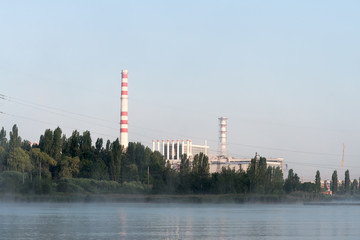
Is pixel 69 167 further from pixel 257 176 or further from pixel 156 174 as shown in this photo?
pixel 257 176

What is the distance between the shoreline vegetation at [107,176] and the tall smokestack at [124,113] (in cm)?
1331

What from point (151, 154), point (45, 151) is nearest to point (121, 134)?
point (151, 154)

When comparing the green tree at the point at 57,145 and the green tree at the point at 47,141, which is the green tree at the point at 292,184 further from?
the green tree at the point at 47,141

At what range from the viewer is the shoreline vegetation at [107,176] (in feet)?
330

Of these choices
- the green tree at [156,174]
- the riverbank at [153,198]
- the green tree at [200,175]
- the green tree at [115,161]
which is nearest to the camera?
the riverbank at [153,198]

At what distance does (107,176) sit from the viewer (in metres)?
109

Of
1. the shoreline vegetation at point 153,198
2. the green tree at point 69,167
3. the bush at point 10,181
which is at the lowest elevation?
the shoreline vegetation at point 153,198

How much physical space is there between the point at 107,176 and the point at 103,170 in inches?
58.5

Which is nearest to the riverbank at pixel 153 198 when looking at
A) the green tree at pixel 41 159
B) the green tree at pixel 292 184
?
the green tree at pixel 41 159

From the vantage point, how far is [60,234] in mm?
38375

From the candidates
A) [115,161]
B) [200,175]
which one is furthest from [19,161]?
[200,175]

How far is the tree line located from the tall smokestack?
13.3 metres

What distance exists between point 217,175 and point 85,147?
2644 centimetres

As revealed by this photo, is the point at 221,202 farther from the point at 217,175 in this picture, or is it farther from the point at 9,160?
the point at 9,160
